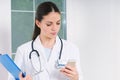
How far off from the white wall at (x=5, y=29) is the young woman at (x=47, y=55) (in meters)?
0.13

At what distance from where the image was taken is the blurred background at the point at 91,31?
1.67m

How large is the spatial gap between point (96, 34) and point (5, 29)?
64cm

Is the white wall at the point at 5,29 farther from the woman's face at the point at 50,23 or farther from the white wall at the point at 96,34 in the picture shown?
the white wall at the point at 96,34

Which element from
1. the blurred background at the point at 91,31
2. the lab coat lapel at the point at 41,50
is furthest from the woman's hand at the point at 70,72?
the blurred background at the point at 91,31

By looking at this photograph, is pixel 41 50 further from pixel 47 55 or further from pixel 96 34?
pixel 96 34

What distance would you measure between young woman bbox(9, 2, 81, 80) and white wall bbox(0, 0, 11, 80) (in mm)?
131

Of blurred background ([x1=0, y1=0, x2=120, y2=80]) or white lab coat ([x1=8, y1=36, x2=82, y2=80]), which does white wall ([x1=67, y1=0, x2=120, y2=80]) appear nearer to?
blurred background ([x1=0, y1=0, x2=120, y2=80])

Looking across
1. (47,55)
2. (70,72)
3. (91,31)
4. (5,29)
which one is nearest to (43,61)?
(47,55)

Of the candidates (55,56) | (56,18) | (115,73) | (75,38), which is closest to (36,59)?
(55,56)

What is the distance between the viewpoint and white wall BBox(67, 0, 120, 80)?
1797 mm

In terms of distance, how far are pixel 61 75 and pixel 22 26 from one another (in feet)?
1.32

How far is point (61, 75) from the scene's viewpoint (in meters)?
1.51

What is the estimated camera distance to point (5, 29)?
158cm

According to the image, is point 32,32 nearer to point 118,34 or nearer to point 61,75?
point 61,75
